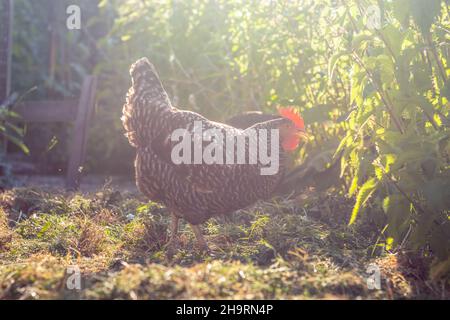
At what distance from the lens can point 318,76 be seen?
4938 millimetres

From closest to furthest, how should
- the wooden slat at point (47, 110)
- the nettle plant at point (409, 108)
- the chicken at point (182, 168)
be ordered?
the nettle plant at point (409, 108)
the chicken at point (182, 168)
the wooden slat at point (47, 110)

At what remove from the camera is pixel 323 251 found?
12.1 feet

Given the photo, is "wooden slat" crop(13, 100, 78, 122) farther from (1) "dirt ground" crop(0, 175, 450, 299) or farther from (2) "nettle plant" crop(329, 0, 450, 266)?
(2) "nettle plant" crop(329, 0, 450, 266)

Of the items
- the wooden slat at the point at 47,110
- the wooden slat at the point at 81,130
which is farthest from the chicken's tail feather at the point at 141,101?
the wooden slat at the point at 47,110

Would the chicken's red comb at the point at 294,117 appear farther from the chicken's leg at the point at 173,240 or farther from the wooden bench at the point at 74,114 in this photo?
the wooden bench at the point at 74,114

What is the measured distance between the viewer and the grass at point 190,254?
2.61 m

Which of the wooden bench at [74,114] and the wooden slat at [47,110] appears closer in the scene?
the wooden bench at [74,114]

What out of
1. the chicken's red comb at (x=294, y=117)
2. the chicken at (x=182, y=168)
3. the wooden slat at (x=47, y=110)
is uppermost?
the wooden slat at (x=47, y=110)

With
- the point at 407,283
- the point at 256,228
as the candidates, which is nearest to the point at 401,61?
the point at 407,283

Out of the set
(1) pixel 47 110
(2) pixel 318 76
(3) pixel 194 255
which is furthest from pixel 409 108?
(1) pixel 47 110

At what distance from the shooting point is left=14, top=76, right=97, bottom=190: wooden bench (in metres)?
6.25

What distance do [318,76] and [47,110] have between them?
3.19 metres
